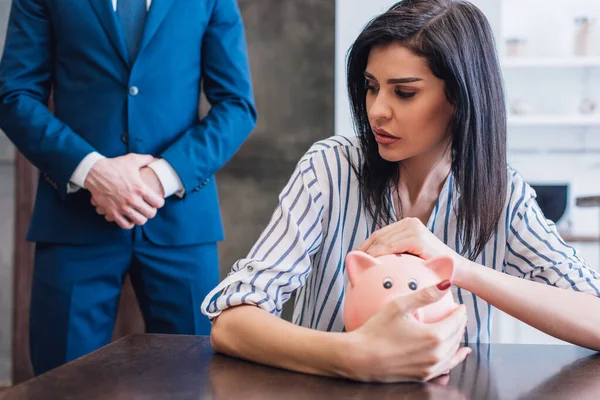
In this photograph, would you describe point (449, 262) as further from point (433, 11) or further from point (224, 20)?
point (224, 20)

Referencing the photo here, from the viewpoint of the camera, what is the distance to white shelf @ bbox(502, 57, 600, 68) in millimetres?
3846

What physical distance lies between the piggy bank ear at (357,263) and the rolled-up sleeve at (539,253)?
1.53ft

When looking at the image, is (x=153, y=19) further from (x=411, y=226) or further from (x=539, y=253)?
(x=539, y=253)

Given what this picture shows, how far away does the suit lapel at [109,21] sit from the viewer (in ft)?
5.65

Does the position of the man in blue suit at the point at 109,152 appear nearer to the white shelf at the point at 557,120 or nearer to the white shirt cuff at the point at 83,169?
the white shirt cuff at the point at 83,169

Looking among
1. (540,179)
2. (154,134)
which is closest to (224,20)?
(154,134)

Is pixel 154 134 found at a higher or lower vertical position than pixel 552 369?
higher

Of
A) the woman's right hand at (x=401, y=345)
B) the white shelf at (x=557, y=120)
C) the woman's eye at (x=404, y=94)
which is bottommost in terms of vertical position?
the woman's right hand at (x=401, y=345)

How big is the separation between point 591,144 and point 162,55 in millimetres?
3099

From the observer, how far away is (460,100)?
132cm

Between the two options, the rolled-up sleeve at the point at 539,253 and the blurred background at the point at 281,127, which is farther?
the blurred background at the point at 281,127

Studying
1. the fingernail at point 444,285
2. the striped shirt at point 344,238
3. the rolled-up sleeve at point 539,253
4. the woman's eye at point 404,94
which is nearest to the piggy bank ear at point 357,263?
the fingernail at point 444,285

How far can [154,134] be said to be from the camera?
177 centimetres

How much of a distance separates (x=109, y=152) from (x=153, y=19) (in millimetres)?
326
